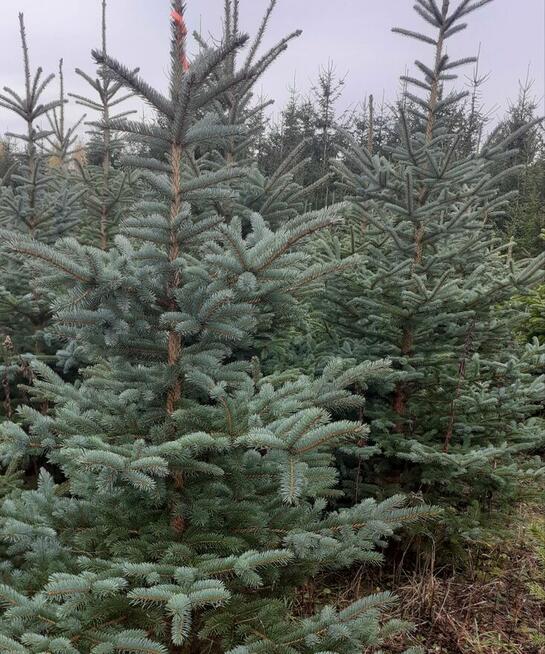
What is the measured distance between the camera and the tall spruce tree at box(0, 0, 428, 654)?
5.88 ft

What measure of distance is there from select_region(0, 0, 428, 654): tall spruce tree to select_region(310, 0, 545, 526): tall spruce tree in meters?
1.47

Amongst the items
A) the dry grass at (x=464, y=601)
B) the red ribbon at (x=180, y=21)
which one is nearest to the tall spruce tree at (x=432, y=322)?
the dry grass at (x=464, y=601)

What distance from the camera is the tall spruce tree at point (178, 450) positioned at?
1793 mm

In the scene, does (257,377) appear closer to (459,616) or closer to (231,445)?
(231,445)

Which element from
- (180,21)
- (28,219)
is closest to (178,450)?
(180,21)

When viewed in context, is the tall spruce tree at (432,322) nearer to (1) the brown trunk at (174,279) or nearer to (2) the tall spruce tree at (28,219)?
(1) the brown trunk at (174,279)

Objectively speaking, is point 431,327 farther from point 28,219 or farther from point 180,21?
point 28,219

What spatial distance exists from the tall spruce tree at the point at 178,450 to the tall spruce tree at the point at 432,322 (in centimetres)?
147

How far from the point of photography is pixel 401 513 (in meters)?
2.21

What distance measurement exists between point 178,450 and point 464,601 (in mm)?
2768

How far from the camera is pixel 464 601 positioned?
3.56 meters

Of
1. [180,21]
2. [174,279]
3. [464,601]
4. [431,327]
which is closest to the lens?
[180,21]

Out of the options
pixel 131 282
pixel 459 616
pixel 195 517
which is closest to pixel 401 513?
pixel 195 517

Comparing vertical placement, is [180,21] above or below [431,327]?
above
